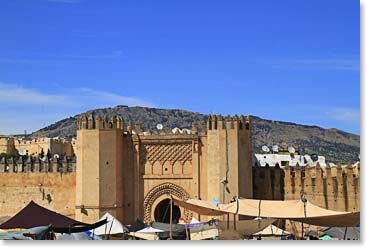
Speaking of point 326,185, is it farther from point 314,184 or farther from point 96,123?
point 96,123

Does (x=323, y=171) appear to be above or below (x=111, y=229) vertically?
above

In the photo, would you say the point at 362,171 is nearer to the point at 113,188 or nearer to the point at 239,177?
the point at 239,177

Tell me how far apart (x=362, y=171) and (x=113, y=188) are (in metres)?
11.0

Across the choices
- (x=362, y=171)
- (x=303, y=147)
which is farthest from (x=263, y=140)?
(x=362, y=171)

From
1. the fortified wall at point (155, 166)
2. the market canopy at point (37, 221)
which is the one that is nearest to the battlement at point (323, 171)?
the fortified wall at point (155, 166)

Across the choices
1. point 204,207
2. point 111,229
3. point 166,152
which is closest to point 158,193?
point 166,152

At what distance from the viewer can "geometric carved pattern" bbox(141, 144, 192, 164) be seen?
70.9ft

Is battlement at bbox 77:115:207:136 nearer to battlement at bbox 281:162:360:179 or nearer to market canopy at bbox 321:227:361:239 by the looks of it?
battlement at bbox 281:162:360:179

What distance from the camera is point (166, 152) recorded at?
2170cm

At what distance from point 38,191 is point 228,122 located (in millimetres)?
7179

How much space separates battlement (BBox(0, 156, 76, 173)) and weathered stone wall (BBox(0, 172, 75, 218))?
0.46 ft

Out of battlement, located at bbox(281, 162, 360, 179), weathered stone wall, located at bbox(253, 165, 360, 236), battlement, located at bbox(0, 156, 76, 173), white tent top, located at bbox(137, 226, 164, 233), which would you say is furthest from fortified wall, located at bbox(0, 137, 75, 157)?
white tent top, located at bbox(137, 226, 164, 233)

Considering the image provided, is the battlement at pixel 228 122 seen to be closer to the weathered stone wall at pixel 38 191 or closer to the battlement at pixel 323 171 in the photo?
the battlement at pixel 323 171

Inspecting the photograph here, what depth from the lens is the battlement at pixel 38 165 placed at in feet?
75.8
